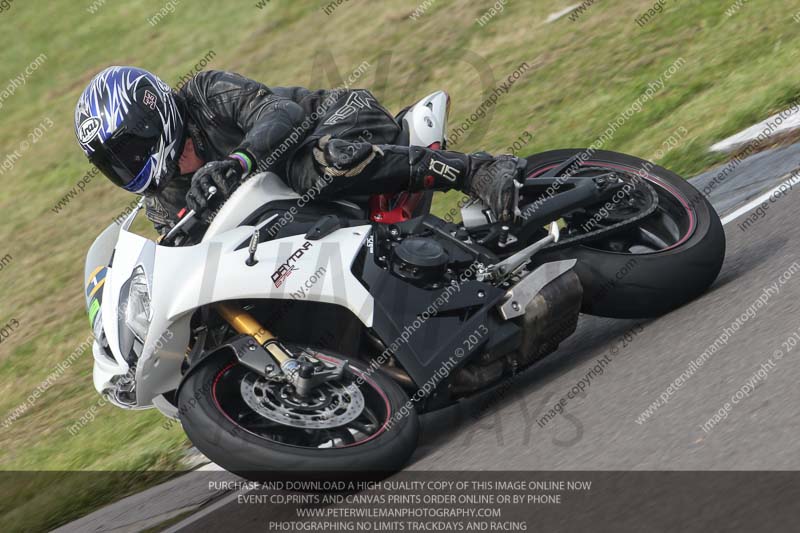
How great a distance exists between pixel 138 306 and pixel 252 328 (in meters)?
0.45

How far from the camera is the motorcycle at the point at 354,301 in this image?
409 centimetres

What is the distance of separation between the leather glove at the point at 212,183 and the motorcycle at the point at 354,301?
177mm

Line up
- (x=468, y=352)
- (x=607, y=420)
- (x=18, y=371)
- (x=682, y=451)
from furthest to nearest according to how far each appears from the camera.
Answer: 1. (x=18, y=371)
2. (x=468, y=352)
3. (x=607, y=420)
4. (x=682, y=451)

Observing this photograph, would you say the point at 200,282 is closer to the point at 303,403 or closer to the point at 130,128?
the point at 303,403

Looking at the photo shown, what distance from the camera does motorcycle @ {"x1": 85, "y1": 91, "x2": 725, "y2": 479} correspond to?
4.09 meters

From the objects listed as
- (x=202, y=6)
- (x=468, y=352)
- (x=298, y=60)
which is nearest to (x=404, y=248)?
(x=468, y=352)

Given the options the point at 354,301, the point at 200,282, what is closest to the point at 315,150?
the point at 354,301

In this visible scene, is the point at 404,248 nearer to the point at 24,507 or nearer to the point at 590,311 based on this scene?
the point at 590,311

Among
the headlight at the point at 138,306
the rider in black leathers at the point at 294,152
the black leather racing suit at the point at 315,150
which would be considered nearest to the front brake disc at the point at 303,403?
the headlight at the point at 138,306

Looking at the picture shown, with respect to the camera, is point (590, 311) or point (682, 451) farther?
point (590, 311)

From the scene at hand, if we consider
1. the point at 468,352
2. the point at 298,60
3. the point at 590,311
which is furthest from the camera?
the point at 298,60

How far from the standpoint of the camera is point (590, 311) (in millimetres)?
5043

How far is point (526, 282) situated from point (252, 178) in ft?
4.12

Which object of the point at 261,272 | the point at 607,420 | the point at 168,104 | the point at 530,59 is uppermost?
the point at 168,104
